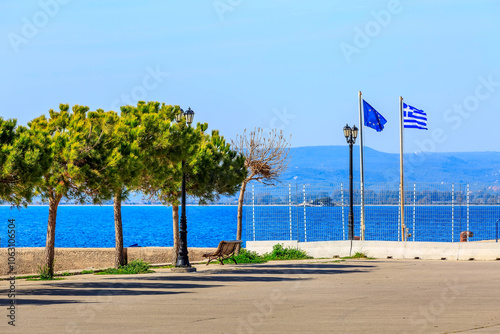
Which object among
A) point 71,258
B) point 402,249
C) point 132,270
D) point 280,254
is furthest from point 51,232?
point 402,249

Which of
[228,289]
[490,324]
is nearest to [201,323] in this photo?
[490,324]

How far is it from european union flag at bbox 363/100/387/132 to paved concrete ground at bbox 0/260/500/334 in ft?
52.1

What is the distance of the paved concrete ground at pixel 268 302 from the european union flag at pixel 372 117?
15893 mm

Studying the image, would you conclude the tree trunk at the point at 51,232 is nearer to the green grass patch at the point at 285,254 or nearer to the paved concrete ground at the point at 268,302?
the paved concrete ground at the point at 268,302

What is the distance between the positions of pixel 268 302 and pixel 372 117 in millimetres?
25626

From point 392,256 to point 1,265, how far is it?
52.2ft

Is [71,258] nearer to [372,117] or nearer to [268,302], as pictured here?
[372,117]

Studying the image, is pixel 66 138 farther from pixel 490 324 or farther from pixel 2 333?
pixel 490 324

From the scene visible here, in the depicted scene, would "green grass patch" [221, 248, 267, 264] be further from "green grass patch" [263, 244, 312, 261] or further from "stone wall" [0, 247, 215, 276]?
"stone wall" [0, 247, 215, 276]

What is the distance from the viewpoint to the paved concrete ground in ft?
39.3

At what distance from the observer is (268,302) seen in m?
15.4

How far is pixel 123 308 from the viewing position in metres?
14.5

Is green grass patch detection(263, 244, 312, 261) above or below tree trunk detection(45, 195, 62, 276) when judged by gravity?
below

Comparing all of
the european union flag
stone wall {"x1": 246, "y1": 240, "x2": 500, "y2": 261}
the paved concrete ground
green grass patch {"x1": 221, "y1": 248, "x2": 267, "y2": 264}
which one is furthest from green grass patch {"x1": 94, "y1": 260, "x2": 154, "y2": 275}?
the european union flag
